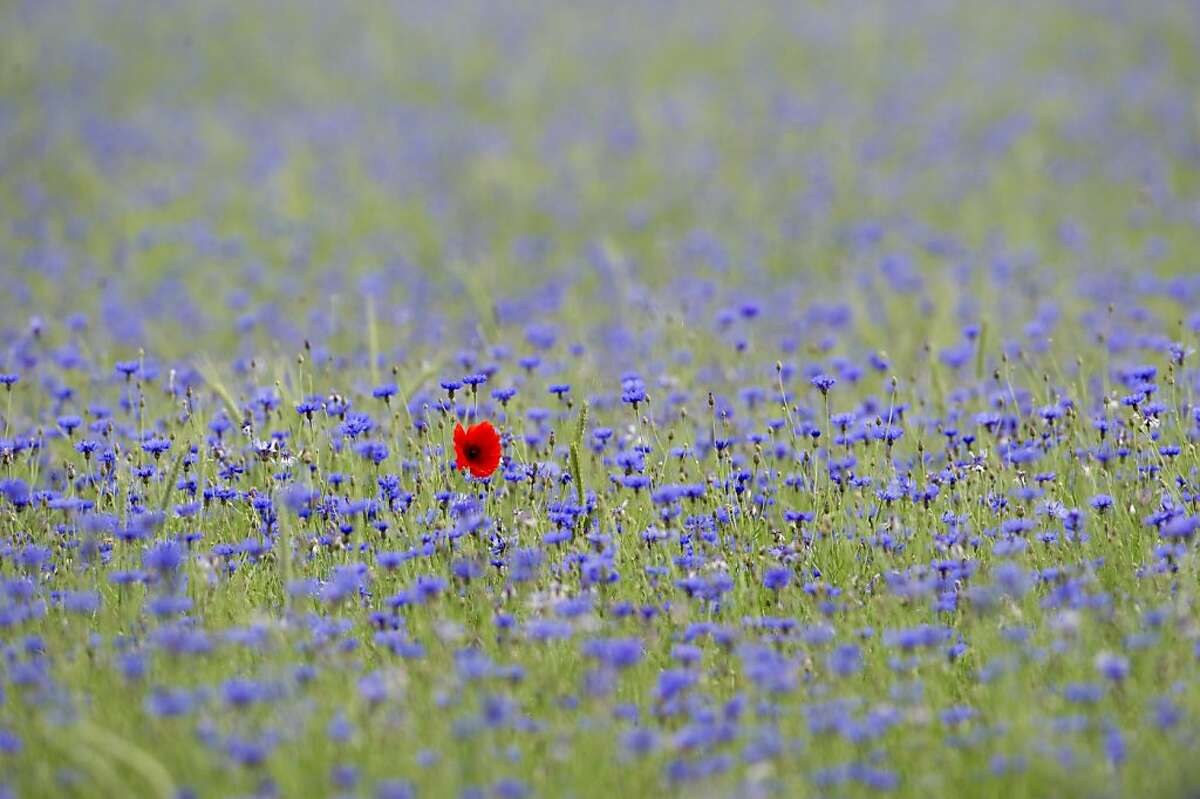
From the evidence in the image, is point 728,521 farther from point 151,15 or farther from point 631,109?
point 151,15

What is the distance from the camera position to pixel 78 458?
5664 millimetres

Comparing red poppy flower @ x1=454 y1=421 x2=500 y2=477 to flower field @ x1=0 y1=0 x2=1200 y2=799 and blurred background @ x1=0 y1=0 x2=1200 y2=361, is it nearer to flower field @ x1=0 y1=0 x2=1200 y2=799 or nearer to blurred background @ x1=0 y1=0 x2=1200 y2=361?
flower field @ x1=0 y1=0 x2=1200 y2=799

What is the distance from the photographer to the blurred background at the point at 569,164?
29.7ft

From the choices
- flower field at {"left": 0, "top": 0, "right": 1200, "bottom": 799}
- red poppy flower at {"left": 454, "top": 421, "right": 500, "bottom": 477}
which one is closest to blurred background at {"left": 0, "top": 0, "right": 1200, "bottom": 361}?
flower field at {"left": 0, "top": 0, "right": 1200, "bottom": 799}

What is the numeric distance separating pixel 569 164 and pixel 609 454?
767 cm

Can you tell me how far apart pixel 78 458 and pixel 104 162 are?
7.57 meters

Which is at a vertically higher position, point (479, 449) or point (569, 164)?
point (569, 164)

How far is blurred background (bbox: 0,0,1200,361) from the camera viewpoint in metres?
9.06

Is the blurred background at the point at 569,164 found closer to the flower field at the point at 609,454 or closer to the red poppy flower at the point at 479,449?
the flower field at the point at 609,454

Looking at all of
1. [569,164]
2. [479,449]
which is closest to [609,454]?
[479,449]

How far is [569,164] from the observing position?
12.4m

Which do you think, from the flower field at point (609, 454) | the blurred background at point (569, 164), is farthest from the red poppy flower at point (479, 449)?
the blurred background at point (569, 164)

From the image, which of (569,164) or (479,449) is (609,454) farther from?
(569,164)

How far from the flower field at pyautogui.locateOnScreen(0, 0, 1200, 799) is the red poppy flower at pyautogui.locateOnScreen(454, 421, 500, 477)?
0.01 m
